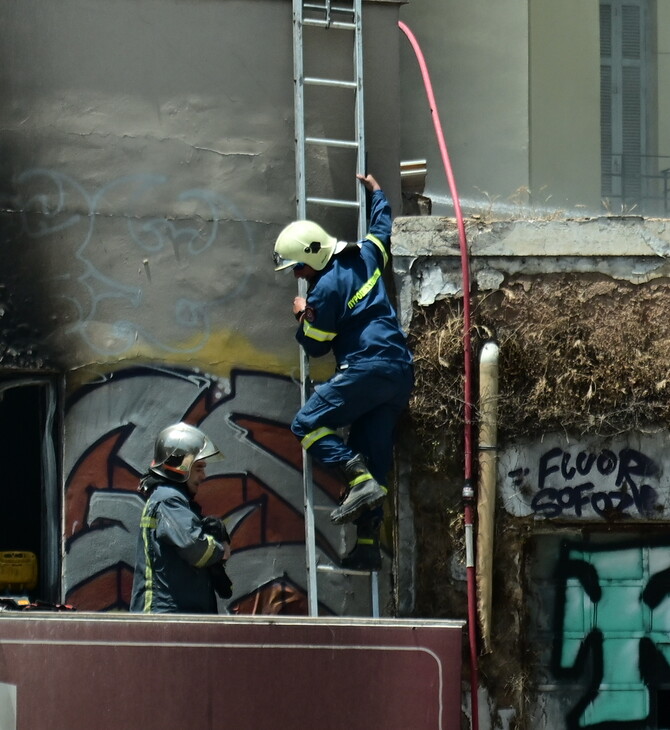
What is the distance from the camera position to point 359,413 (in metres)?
7.84

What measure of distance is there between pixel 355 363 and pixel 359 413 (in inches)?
11.4

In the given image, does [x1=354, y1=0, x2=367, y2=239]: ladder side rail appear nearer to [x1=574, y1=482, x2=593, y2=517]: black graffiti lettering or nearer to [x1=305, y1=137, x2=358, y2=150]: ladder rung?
[x1=305, y1=137, x2=358, y2=150]: ladder rung

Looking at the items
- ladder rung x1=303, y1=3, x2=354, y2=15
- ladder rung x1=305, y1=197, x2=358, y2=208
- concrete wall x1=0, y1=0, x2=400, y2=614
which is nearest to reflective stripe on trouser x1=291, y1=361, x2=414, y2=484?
concrete wall x1=0, y1=0, x2=400, y2=614

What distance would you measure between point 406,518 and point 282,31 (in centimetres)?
309

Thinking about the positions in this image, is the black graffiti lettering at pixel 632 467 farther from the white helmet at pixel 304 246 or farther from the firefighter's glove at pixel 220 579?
the firefighter's glove at pixel 220 579

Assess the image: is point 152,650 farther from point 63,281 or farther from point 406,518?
point 63,281

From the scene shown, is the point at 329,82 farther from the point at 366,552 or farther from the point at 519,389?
the point at 366,552

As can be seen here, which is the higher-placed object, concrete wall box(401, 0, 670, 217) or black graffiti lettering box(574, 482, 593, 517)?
concrete wall box(401, 0, 670, 217)

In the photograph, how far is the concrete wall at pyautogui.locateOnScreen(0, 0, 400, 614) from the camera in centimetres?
834

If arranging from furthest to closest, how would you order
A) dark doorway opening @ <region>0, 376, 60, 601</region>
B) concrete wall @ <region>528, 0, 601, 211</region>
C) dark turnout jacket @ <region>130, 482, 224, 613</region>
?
concrete wall @ <region>528, 0, 601, 211</region> < dark doorway opening @ <region>0, 376, 60, 601</region> < dark turnout jacket @ <region>130, 482, 224, 613</region>

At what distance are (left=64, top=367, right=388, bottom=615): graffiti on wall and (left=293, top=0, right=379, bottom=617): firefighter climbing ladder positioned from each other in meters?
0.22

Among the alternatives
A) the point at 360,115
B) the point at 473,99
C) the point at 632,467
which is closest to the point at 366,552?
the point at 632,467

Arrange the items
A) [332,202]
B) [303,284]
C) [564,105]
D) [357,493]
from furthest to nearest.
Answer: [564,105] < [332,202] < [303,284] < [357,493]

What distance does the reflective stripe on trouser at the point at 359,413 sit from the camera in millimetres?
7730
